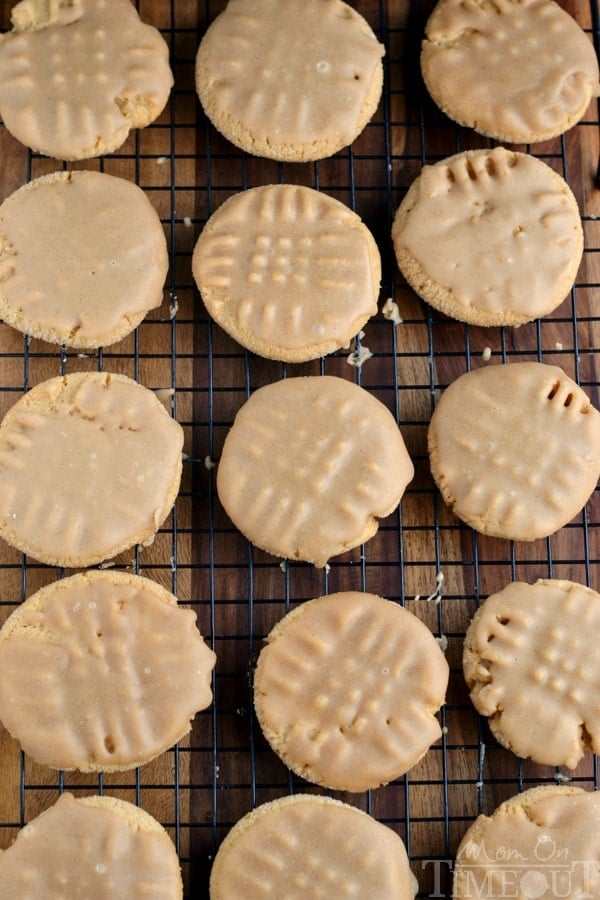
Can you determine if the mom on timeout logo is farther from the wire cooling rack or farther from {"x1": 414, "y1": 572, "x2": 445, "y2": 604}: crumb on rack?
{"x1": 414, "y1": 572, "x2": 445, "y2": 604}: crumb on rack

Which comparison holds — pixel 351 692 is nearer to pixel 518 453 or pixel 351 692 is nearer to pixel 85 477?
pixel 518 453

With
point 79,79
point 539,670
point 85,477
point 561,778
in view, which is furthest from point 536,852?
point 79,79

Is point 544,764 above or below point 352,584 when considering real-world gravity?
below

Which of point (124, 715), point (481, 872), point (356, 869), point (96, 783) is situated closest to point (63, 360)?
point (124, 715)

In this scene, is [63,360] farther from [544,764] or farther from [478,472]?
[544,764]

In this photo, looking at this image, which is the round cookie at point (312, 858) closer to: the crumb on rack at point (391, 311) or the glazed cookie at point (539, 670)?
the glazed cookie at point (539, 670)

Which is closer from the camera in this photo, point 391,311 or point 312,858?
point 312,858
